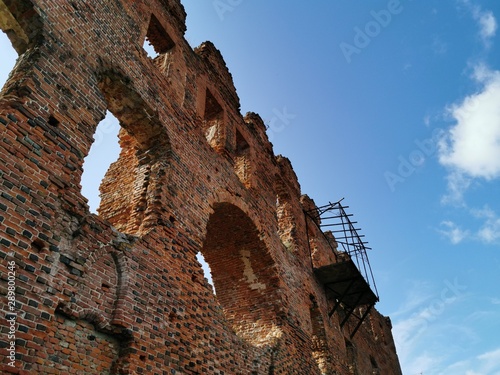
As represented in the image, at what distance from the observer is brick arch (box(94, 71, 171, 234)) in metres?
5.40

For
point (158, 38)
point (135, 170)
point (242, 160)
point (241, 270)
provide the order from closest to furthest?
point (135, 170), point (158, 38), point (241, 270), point (242, 160)

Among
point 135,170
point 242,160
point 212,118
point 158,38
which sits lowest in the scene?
point 135,170

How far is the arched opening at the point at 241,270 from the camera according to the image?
320 inches

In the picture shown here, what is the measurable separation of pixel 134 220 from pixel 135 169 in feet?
3.51

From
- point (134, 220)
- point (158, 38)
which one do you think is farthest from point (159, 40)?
point (134, 220)

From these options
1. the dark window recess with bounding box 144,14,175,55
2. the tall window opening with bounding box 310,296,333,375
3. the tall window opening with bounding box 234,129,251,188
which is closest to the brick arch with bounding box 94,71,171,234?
the dark window recess with bounding box 144,14,175,55

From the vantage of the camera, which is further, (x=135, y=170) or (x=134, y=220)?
(x=135, y=170)

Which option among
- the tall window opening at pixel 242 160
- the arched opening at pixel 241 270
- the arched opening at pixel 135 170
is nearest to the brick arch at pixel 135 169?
the arched opening at pixel 135 170

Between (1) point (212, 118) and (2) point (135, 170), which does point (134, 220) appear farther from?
(1) point (212, 118)

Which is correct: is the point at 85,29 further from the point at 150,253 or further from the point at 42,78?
the point at 150,253

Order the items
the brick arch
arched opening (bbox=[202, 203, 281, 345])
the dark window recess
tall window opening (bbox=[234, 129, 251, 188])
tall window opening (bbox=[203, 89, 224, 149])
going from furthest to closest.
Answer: tall window opening (bbox=[234, 129, 251, 188]) → tall window opening (bbox=[203, 89, 224, 149]) → arched opening (bbox=[202, 203, 281, 345]) → the dark window recess → the brick arch

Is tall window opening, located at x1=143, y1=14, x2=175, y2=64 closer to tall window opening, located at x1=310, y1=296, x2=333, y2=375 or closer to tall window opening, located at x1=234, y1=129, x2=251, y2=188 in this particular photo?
tall window opening, located at x1=234, y1=129, x2=251, y2=188

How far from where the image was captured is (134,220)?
17.6ft

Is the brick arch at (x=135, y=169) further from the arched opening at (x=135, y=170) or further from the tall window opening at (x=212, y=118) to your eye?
the tall window opening at (x=212, y=118)
